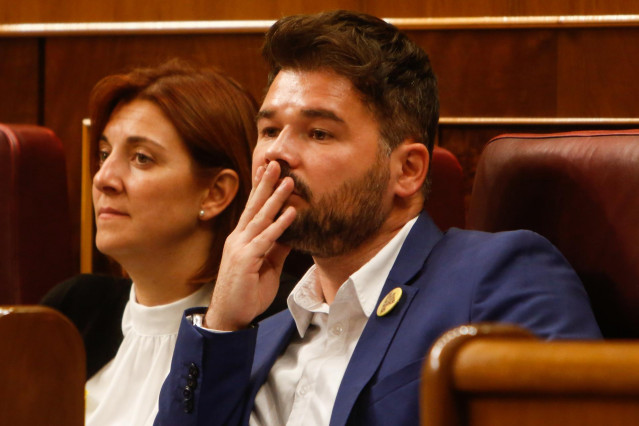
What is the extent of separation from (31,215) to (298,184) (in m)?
0.57

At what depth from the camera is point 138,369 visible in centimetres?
107

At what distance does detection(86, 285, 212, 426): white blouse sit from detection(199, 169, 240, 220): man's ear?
0.09m

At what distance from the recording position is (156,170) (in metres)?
1.08

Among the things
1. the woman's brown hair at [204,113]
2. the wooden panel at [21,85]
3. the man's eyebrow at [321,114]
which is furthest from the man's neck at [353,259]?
the wooden panel at [21,85]

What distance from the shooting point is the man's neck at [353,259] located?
82 centimetres

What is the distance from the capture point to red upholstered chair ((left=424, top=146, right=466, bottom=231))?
102cm

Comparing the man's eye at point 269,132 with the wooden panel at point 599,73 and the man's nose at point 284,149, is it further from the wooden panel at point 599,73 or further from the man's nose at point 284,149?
the wooden panel at point 599,73

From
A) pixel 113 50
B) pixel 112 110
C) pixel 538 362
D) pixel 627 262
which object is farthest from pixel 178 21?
pixel 538 362

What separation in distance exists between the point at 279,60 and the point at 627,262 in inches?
14.5

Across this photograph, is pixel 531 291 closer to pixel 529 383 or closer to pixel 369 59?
pixel 369 59

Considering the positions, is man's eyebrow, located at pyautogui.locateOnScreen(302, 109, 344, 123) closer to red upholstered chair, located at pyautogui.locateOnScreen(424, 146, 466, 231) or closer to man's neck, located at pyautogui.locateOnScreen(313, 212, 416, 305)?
man's neck, located at pyautogui.locateOnScreen(313, 212, 416, 305)

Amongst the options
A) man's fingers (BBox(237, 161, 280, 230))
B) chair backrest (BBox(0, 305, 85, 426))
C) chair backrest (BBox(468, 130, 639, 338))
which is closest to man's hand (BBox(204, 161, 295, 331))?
man's fingers (BBox(237, 161, 280, 230))

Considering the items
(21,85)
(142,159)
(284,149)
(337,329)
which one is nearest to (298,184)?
(284,149)

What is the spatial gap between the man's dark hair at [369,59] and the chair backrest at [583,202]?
93 millimetres
